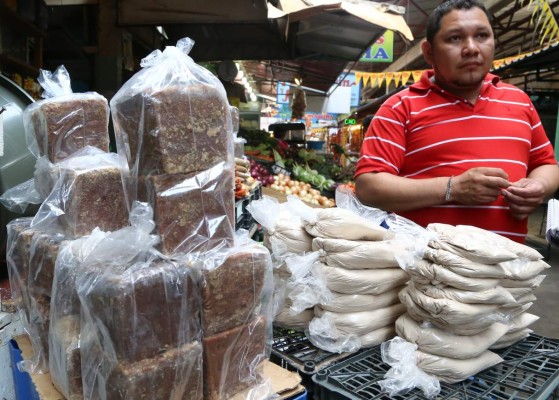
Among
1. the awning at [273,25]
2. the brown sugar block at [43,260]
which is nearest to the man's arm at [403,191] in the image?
the brown sugar block at [43,260]

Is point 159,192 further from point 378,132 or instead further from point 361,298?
point 378,132

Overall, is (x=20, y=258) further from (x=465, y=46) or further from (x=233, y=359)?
(x=465, y=46)

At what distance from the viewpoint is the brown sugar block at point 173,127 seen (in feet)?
3.58

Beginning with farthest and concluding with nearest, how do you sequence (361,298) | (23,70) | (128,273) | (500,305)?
(23,70), (361,298), (500,305), (128,273)

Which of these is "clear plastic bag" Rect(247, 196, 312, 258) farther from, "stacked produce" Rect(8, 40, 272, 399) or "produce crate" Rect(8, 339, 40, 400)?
"produce crate" Rect(8, 339, 40, 400)

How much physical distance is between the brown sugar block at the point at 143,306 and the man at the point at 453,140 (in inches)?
42.8

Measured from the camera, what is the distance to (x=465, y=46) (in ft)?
6.12

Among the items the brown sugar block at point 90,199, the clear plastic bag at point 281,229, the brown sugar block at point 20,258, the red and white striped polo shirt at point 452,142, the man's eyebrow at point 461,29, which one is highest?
the man's eyebrow at point 461,29

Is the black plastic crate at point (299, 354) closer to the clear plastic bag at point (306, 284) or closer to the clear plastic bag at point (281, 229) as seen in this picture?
the clear plastic bag at point (306, 284)

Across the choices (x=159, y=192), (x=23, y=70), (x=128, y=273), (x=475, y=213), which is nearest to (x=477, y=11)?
(x=475, y=213)

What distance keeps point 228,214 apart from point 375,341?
2.22ft

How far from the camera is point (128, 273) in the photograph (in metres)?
1.04

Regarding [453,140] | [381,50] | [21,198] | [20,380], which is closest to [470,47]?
[453,140]

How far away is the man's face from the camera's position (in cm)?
186
